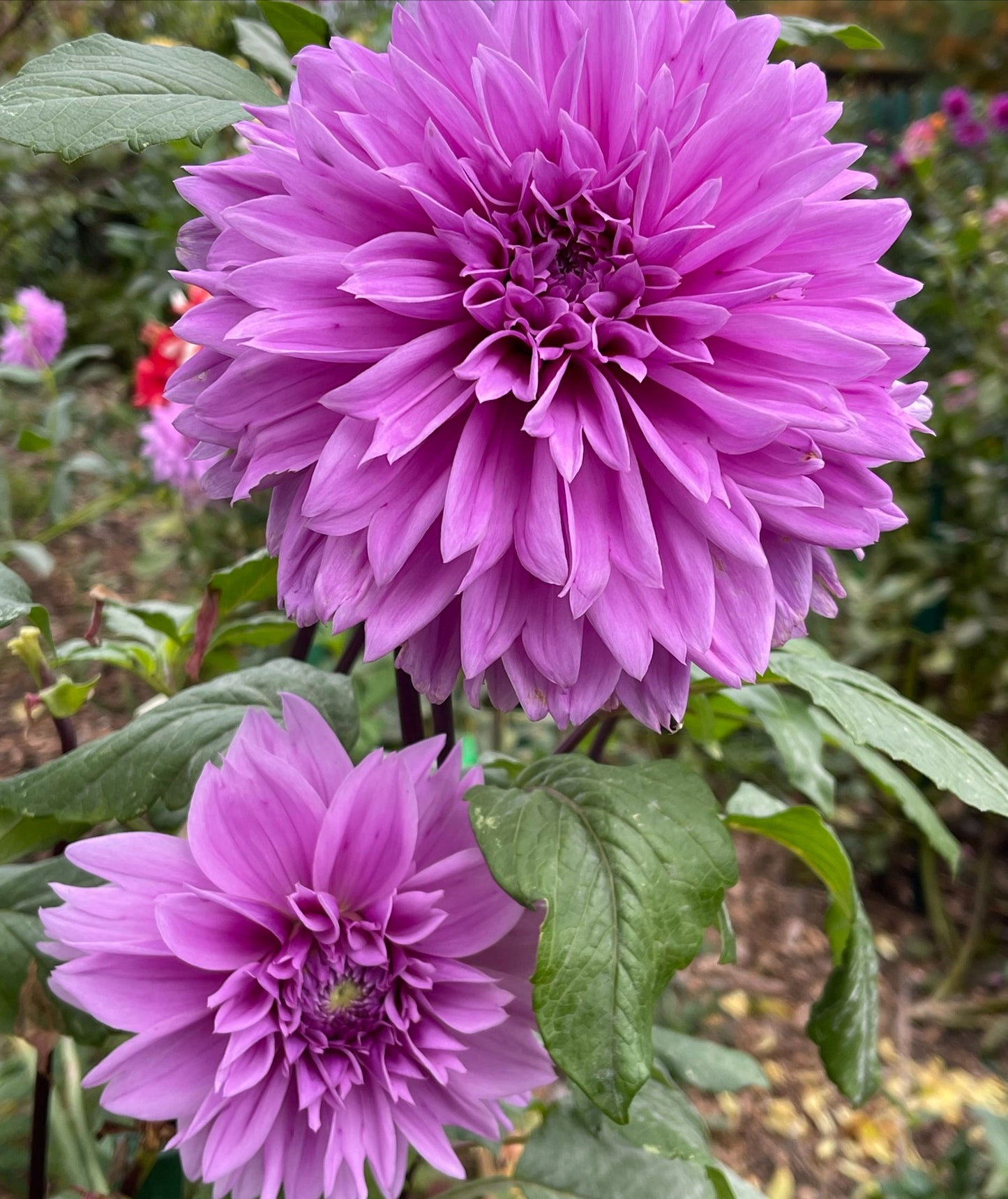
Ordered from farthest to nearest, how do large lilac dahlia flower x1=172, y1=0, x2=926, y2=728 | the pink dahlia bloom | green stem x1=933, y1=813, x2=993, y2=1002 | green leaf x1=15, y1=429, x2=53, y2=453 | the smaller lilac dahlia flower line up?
1. green stem x1=933, y1=813, x2=993, y2=1002
2. the smaller lilac dahlia flower
3. the pink dahlia bloom
4. green leaf x1=15, y1=429, x2=53, y2=453
5. large lilac dahlia flower x1=172, y1=0, x2=926, y2=728

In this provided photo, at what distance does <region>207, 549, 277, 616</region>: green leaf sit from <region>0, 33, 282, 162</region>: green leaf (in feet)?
0.77

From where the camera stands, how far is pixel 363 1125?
403 millimetres

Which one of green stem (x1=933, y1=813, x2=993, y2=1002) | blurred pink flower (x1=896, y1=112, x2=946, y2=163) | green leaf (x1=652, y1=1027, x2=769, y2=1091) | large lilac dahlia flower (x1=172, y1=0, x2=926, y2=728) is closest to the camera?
large lilac dahlia flower (x1=172, y1=0, x2=926, y2=728)

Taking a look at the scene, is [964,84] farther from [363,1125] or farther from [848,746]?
[363,1125]

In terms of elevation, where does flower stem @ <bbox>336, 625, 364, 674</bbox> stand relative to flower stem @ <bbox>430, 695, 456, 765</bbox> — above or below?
below

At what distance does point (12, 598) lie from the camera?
453mm

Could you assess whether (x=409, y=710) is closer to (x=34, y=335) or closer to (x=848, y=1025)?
(x=848, y=1025)

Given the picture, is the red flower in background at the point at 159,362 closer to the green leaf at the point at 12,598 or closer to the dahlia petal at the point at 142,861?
the green leaf at the point at 12,598

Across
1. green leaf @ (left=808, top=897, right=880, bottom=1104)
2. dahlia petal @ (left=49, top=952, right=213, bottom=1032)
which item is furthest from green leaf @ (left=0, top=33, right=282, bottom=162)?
green leaf @ (left=808, top=897, right=880, bottom=1104)

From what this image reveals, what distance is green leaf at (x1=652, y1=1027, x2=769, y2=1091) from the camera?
0.73 meters

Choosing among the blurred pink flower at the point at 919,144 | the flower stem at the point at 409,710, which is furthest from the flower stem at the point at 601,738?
the blurred pink flower at the point at 919,144

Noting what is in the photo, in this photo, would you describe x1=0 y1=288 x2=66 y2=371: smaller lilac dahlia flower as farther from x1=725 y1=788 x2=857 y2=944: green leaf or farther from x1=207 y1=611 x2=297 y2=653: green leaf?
x1=725 y1=788 x2=857 y2=944: green leaf

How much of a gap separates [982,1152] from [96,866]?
132cm

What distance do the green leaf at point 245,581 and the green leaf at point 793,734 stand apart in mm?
303
